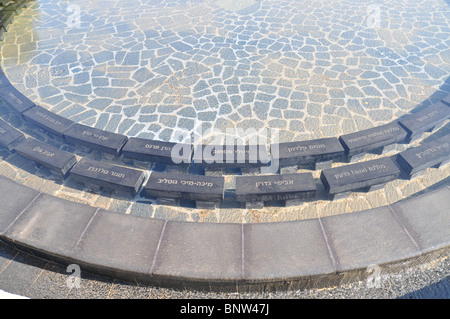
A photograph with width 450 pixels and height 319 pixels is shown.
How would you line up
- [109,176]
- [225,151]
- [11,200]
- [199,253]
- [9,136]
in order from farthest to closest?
[9,136], [225,151], [109,176], [11,200], [199,253]

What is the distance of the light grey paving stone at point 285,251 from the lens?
601 cm

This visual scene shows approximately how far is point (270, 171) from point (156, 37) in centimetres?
896

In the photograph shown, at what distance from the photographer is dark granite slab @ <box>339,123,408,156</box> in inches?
341

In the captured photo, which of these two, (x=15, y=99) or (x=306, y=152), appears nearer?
(x=306, y=152)

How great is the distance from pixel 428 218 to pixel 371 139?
2.74 metres

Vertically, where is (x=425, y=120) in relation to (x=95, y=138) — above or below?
below

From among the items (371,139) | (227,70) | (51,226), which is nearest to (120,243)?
(51,226)

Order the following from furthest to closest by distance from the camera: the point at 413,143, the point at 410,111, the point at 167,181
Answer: the point at 410,111 < the point at 413,143 < the point at 167,181

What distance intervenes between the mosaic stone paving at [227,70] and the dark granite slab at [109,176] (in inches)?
16.5

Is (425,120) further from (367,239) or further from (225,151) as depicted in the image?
(225,151)

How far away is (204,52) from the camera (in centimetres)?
1315

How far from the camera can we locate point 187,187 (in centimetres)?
762
